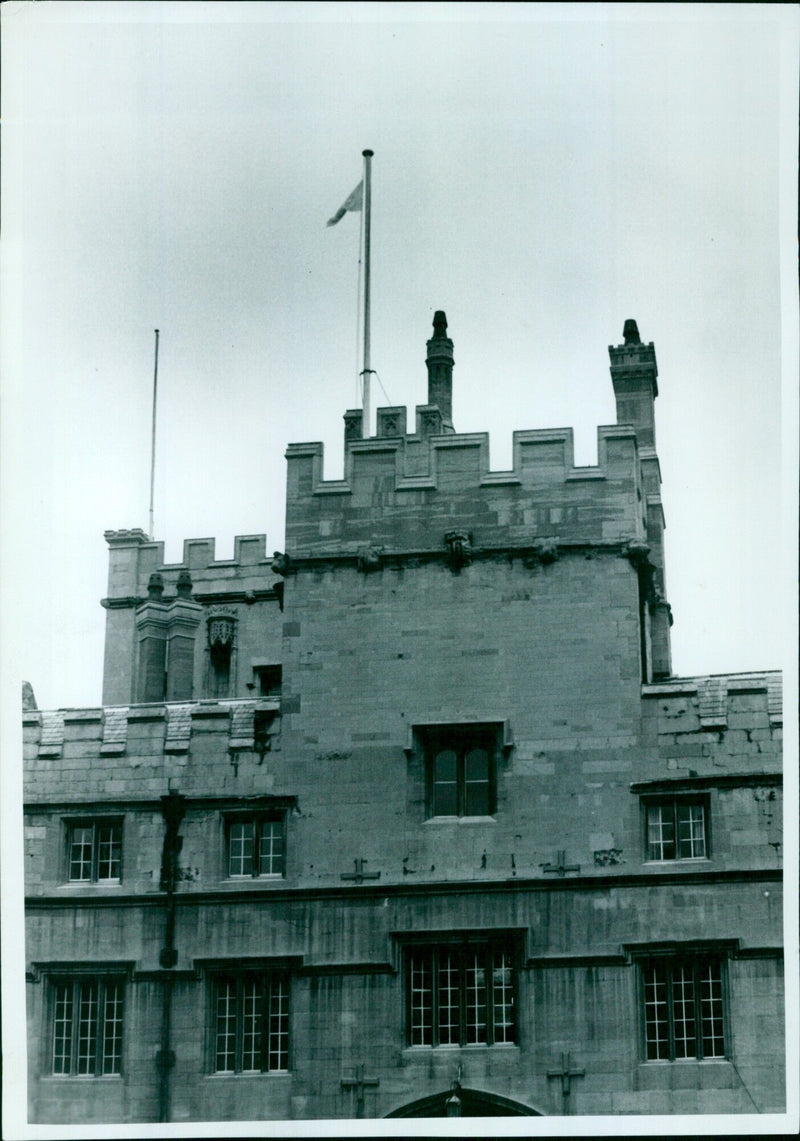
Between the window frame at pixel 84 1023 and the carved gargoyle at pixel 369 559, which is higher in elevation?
the carved gargoyle at pixel 369 559

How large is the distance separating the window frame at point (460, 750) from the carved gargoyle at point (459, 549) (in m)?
2.16

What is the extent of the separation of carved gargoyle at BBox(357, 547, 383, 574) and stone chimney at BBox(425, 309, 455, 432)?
115 inches

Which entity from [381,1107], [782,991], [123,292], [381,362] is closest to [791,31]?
[381,362]

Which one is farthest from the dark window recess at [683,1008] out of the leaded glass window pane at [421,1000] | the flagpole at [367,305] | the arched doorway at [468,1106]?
the flagpole at [367,305]

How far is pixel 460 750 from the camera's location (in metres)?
25.0

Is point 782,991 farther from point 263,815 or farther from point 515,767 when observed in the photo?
point 263,815

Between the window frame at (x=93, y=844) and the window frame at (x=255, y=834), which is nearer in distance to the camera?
the window frame at (x=255, y=834)

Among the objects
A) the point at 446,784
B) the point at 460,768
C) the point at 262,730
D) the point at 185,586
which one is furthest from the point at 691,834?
the point at 185,586

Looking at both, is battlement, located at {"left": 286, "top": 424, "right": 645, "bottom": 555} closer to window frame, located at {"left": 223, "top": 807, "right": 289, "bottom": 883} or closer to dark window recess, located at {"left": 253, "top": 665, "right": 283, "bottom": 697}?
dark window recess, located at {"left": 253, "top": 665, "right": 283, "bottom": 697}

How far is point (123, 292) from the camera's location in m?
25.6

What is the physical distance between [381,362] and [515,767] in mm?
5891

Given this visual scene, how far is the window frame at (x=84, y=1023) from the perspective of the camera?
2444cm

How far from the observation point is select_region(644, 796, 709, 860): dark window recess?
2427cm

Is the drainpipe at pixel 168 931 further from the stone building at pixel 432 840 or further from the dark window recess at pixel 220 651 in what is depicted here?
the dark window recess at pixel 220 651
